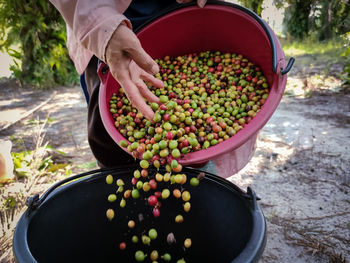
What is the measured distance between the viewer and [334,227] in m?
2.11

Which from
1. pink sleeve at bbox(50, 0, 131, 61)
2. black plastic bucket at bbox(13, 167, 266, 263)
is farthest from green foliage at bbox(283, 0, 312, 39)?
black plastic bucket at bbox(13, 167, 266, 263)

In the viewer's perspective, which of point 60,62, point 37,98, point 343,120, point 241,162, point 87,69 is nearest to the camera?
point 241,162

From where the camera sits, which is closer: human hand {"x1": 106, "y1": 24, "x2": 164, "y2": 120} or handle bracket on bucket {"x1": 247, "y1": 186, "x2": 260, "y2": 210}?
handle bracket on bucket {"x1": 247, "y1": 186, "x2": 260, "y2": 210}

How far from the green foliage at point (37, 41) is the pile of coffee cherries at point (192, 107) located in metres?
5.74

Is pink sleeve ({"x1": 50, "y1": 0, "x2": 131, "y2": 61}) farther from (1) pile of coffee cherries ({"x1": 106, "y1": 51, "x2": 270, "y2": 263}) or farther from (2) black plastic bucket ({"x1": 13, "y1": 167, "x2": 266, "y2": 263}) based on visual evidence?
(2) black plastic bucket ({"x1": 13, "y1": 167, "x2": 266, "y2": 263})

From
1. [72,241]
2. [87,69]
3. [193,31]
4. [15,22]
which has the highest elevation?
[15,22]

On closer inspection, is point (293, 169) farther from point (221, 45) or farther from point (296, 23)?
point (296, 23)

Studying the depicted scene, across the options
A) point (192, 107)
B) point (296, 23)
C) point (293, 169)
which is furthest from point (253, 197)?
point (296, 23)

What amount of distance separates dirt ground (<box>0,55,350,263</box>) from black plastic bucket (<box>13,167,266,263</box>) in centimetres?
66

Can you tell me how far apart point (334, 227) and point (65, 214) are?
185cm

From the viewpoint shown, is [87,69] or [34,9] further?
[34,9]

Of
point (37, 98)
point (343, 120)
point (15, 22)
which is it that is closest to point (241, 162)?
point (343, 120)

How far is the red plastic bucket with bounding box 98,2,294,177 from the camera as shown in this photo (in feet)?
4.92

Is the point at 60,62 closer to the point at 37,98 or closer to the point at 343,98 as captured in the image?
the point at 37,98
